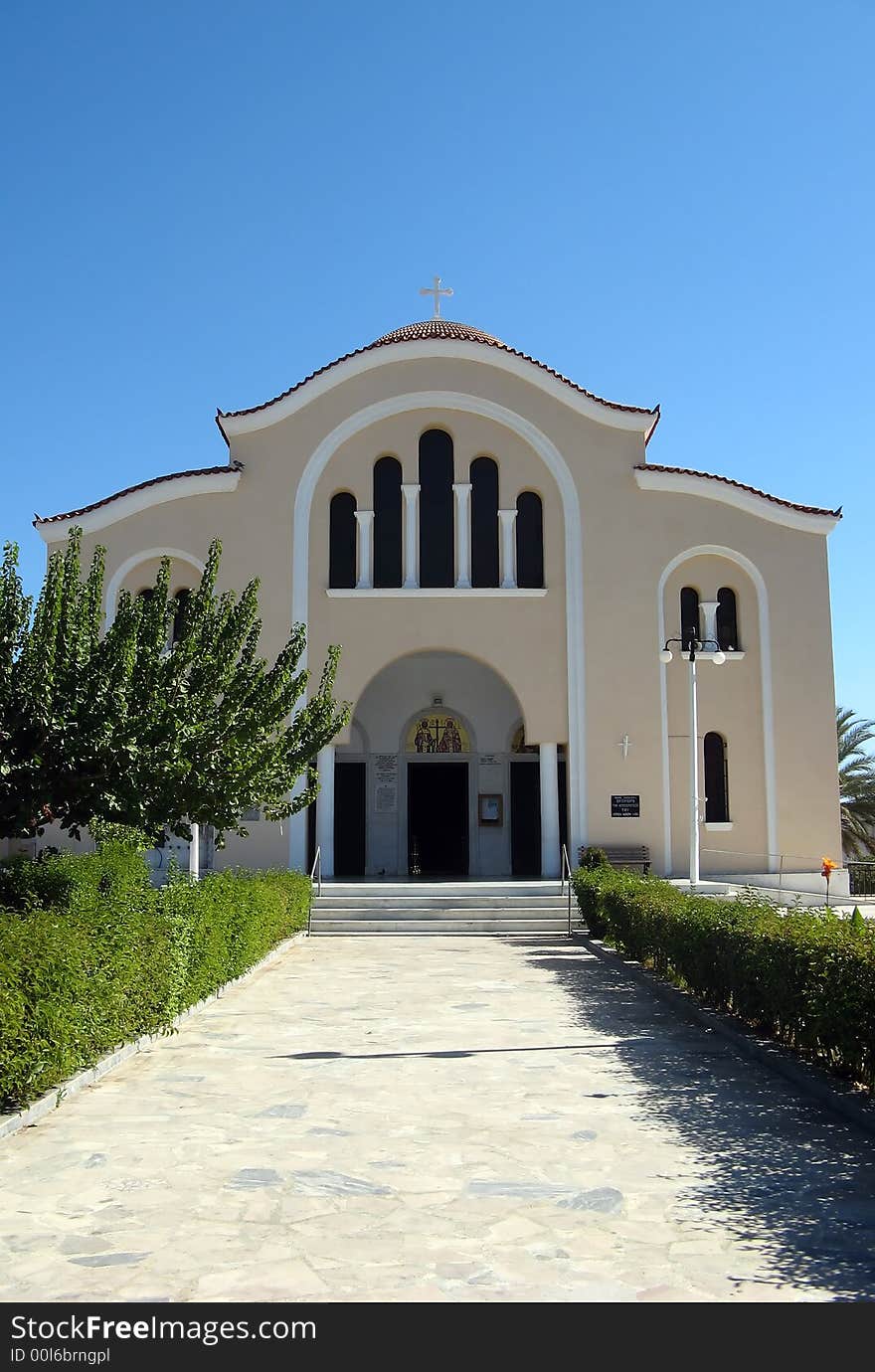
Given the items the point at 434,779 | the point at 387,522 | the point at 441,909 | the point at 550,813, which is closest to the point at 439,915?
the point at 441,909

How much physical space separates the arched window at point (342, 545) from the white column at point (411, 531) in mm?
1243

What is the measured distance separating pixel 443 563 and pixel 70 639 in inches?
536

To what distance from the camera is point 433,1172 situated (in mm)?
5906

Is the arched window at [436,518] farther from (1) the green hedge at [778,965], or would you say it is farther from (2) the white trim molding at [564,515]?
(1) the green hedge at [778,965]

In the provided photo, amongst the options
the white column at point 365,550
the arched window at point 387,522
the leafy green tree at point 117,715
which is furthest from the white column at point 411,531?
the leafy green tree at point 117,715

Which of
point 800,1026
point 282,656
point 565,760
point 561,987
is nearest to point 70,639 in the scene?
point 282,656

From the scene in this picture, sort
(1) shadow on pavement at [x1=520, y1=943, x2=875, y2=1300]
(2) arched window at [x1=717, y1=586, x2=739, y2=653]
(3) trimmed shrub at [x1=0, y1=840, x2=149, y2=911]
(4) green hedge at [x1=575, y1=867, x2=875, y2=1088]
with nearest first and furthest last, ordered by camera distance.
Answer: (1) shadow on pavement at [x1=520, y1=943, x2=875, y2=1300]
(4) green hedge at [x1=575, y1=867, x2=875, y2=1088]
(3) trimmed shrub at [x1=0, y1=840, x2=149, y2=911]
(2) arched window at [x1=717, y1=586, x2=739, y2=653]

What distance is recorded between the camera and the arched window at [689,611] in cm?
2414

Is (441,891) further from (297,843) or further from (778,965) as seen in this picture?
(778,965)

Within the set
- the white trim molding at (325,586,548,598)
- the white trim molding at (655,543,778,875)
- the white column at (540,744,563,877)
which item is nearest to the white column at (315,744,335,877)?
the white trim molding at (325,586,548,598)

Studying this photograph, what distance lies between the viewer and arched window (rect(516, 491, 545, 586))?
24.2 metres

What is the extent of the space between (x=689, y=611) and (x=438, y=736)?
6286mm

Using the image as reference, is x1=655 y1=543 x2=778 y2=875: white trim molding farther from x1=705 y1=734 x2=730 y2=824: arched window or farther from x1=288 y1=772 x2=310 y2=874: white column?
x1=288 y1=772 x2=310 y2=874: white column

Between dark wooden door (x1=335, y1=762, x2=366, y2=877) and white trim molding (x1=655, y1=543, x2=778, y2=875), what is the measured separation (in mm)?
6832
